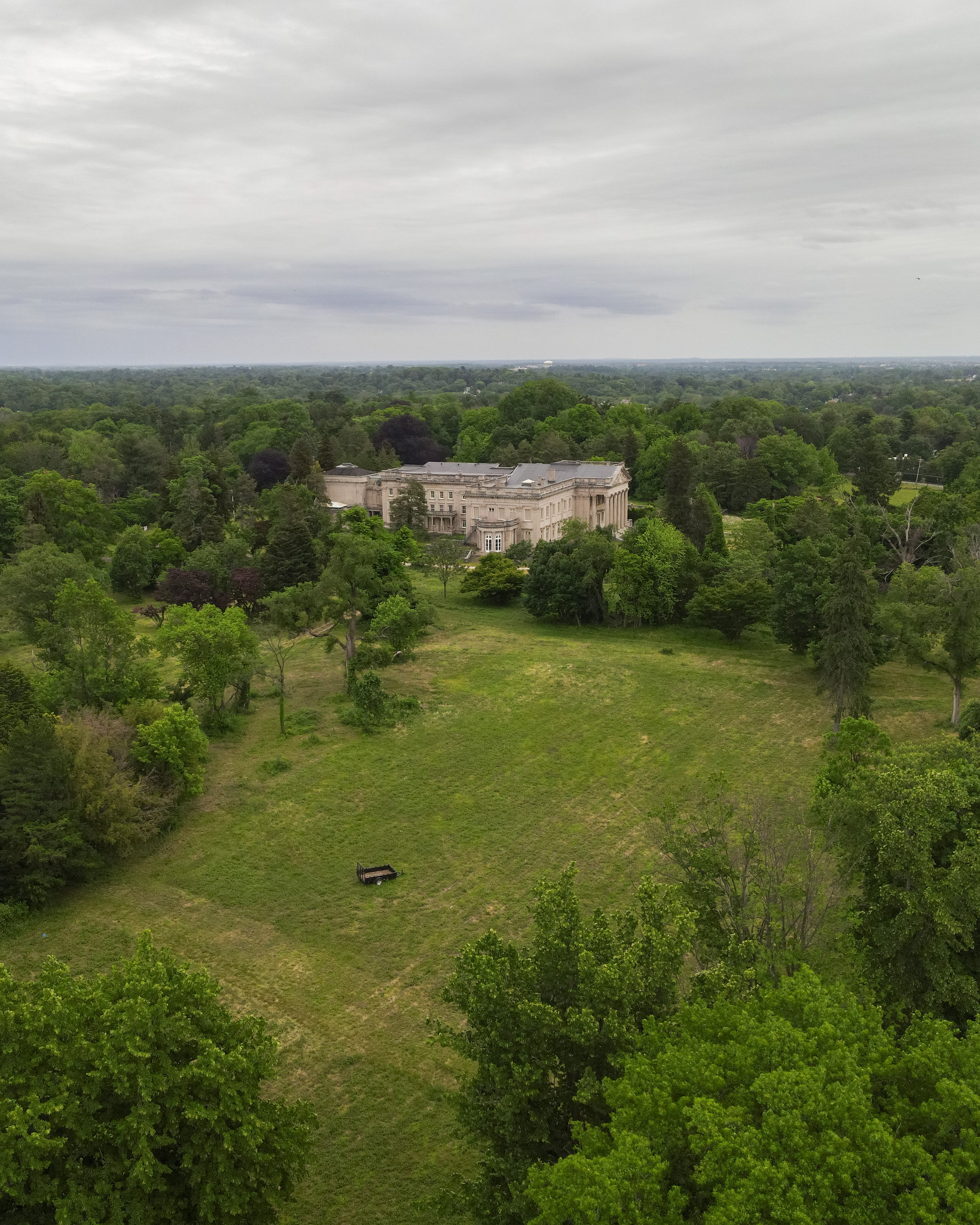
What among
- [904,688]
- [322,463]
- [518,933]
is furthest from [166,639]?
[322,463]

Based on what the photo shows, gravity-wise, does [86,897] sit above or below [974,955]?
below

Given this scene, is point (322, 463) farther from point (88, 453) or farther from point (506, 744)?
point (506, 744)

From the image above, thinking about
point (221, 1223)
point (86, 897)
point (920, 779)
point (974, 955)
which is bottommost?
point (86, 897)

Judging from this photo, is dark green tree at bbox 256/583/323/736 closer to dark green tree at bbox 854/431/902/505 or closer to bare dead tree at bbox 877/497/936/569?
bare dead tree at bbox 877/497/936/569

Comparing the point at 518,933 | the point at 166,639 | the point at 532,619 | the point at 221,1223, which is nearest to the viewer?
the point at 221,1223

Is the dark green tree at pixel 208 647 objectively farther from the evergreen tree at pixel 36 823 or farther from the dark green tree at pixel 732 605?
the dark green tree at pixel 732 605

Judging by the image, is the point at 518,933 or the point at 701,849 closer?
the point at 701,849

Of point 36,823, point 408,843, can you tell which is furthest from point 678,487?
point 36,823

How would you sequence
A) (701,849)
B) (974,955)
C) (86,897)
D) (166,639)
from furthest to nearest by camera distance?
(166,639)
(86,897)
(701,849)
(974,955)
